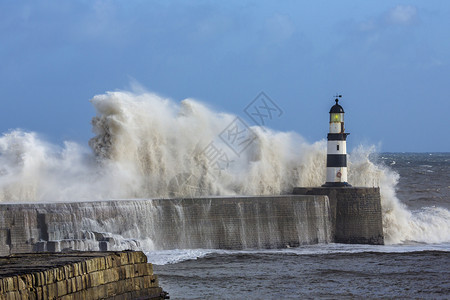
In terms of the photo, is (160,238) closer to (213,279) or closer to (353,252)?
(213,279)

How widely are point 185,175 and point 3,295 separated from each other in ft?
37.3

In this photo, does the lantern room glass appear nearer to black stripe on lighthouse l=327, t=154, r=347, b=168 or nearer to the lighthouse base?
black stripe on lighthouse l=327, t=154, r=347, b=168

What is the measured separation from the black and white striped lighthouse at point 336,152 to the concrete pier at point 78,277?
879 centimetres

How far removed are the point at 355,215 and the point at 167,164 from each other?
3989 mm

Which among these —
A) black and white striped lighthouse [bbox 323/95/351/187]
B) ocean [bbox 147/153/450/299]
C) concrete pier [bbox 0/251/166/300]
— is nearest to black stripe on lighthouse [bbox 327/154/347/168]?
black and white striped lighthouse [bbox 323/95/351/187]

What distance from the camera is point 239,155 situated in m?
19.6

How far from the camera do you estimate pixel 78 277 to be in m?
7.78

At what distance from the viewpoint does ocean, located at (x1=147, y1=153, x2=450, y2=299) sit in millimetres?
11352

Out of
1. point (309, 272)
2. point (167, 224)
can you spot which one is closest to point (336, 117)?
point (167, 224)

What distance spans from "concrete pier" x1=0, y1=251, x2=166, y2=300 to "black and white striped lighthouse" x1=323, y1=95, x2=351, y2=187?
8.79 m

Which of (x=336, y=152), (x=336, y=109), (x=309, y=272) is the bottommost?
(x=309, y=272)

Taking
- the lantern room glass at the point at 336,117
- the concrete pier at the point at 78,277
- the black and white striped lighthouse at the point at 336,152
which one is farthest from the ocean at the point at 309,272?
the lantern room glass at the point at 336,117

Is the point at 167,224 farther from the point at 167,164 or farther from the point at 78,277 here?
the point at 78,277

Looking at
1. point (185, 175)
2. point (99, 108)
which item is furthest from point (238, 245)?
point (99, 108)
